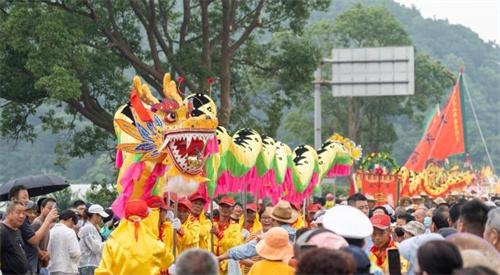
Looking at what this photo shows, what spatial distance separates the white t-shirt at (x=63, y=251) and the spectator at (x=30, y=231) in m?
0.87

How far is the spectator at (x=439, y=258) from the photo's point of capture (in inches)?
246

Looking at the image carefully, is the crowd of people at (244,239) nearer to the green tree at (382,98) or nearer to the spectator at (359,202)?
the spectator at (359,202)

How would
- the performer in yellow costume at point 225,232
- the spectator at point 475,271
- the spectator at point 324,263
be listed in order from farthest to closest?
the performer in yellow costume at point 225,232 → the spectator at point 475,271 → the spectator at point 324,263

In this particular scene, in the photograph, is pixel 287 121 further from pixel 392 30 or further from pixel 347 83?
pixel 347 83

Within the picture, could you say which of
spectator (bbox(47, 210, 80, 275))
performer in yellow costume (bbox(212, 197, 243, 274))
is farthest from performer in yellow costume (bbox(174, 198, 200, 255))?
spectator (bbox(47, 210, 80, 275))

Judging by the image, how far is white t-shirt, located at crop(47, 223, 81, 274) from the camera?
1302 centimetres

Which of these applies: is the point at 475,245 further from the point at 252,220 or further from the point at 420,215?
the point at 252,220

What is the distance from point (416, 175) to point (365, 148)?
16.2 m

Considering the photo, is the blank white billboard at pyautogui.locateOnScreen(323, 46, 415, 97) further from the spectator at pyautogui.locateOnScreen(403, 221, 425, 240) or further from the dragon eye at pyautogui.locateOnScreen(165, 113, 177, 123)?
the spectator at pyautogui.locateOnScreen(403, 221, 425, 240)

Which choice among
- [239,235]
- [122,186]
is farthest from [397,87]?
[122,186]

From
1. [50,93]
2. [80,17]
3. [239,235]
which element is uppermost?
[80,17]

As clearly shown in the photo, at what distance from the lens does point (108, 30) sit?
2616 centimetres

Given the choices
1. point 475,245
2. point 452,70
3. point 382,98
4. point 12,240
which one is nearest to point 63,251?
point 12,240

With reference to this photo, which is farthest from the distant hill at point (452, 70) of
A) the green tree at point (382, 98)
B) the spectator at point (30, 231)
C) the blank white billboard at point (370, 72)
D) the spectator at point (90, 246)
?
the spectator at point (30, 231)
